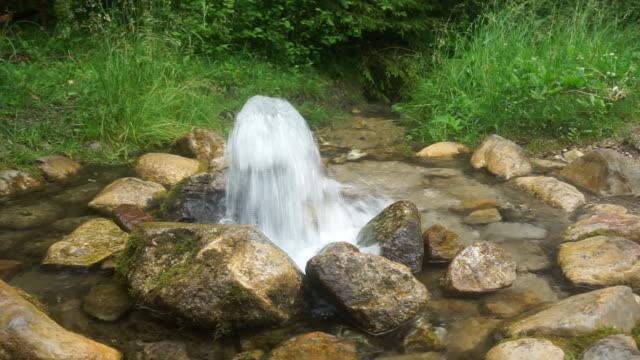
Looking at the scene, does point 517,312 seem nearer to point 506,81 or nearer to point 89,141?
point 506,81

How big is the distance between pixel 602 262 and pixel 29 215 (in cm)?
339

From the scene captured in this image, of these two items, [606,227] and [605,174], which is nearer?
[606,227]

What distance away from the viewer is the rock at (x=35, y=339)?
2.65 meters

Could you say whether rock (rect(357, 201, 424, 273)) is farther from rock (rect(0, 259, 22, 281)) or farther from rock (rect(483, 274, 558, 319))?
rock (rect(0, 259, 22, 281))

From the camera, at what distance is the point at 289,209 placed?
13.7 ft

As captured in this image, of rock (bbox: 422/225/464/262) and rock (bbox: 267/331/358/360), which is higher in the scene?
rock (bbox: 422/225/464/262)

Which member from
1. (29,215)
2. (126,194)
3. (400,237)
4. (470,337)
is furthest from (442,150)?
(29,215)

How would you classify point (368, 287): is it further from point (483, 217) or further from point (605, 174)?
point (605, 174)

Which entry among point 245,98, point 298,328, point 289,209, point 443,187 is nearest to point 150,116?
point 245,98

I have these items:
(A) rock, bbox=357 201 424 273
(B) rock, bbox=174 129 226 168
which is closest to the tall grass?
(B) rock, bbox=174 129 226 168

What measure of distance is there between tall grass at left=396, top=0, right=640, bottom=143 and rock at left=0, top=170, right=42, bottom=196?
3.29 metres

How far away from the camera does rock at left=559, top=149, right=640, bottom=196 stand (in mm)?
4746

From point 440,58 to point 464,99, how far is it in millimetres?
1119

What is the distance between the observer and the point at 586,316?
9.75 feet
